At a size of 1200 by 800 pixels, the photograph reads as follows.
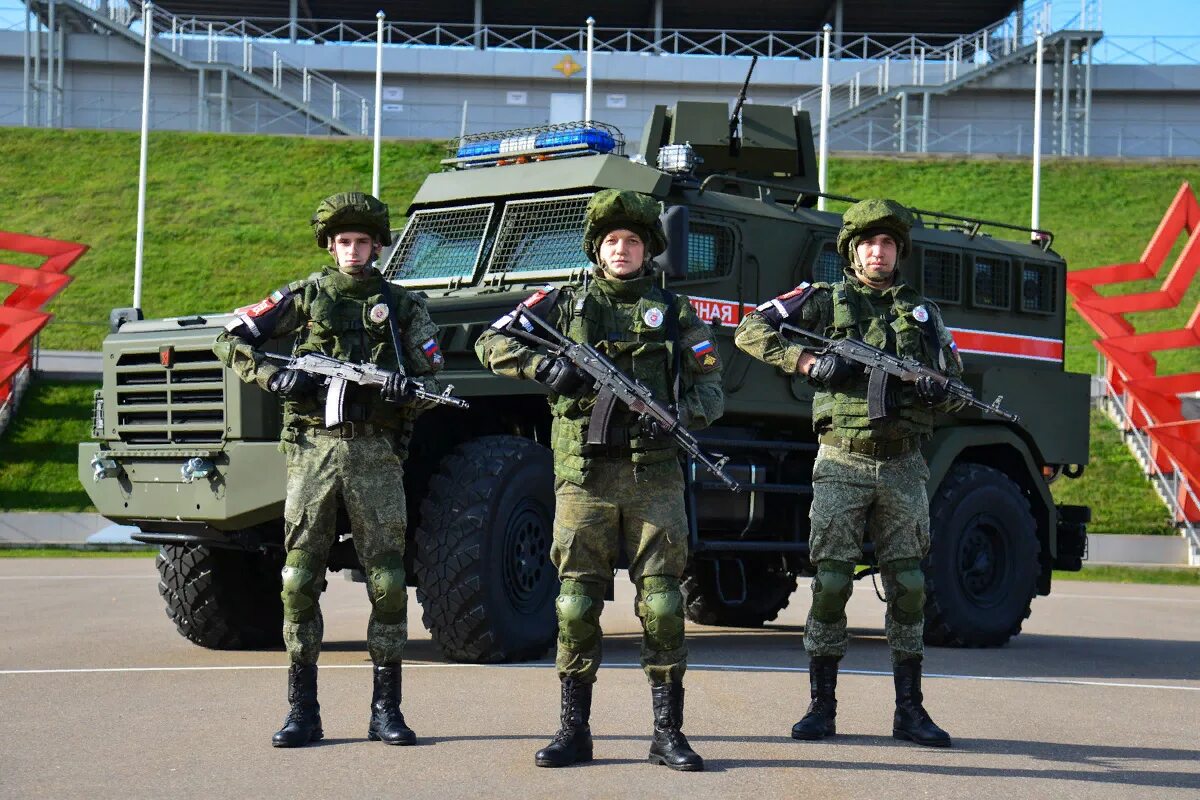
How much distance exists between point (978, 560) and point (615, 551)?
4790 mm

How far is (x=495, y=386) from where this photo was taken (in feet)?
27.9

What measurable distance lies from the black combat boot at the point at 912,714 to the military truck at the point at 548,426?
2378mm

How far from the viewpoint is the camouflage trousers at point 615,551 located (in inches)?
227

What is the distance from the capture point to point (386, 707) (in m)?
6.09

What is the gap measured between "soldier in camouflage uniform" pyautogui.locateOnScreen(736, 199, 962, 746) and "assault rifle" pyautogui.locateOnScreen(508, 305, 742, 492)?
2.79 ft

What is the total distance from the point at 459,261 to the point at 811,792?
16.7ft

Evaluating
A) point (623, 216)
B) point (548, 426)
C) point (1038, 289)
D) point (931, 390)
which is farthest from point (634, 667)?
point (1038, 289)

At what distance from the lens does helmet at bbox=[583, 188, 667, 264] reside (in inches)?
232

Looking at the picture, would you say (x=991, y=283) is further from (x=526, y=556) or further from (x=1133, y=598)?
(x=1133, y=598)

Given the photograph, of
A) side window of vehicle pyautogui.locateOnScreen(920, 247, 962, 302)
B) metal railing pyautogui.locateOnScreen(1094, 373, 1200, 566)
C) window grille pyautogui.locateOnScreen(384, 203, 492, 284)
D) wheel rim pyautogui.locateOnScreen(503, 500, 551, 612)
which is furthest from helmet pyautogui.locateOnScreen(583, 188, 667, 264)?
metal railing pyautogui.locateOnScreen(1094, 373, 1200, 566)

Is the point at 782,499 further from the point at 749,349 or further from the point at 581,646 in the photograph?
the point at 581,646

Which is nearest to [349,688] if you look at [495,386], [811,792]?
[495,386]

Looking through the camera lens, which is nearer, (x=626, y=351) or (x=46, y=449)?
(x=626, y=351)

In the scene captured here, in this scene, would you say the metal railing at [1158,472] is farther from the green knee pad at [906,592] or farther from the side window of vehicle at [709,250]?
the green knee pad at [906,592]
